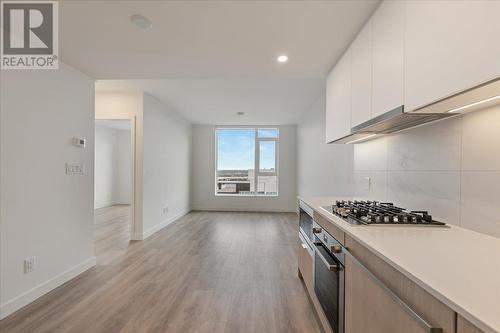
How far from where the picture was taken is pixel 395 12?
133cm

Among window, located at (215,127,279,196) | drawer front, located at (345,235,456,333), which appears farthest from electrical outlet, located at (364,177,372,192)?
window, located at (215,127,279,196)

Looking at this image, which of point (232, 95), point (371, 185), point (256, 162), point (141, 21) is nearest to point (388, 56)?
point (371, 185)

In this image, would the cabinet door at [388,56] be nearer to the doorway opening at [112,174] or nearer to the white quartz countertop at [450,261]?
the white quartz countertop at [450,261]

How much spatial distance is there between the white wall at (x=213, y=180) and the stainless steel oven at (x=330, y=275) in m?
5.17

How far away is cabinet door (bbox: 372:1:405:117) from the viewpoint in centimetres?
128

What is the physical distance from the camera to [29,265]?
2150 mm

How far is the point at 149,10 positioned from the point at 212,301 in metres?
2.51

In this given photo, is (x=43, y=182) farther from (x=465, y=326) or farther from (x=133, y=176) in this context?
(x=465, y=326)

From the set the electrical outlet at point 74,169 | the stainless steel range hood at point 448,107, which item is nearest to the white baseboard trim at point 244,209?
the electrical outlet at point 74,169

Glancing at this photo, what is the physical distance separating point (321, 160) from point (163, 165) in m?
3.27

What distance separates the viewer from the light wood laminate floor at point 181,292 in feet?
6.12

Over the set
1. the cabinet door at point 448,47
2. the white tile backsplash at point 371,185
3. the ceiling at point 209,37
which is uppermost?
the ceiling at point 209,37

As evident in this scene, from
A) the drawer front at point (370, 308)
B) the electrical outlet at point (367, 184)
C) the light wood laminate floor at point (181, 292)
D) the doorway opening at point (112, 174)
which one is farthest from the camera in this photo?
the doorway opening at point (112, 174)

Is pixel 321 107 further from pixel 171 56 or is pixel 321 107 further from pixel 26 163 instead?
pixel 26 163
